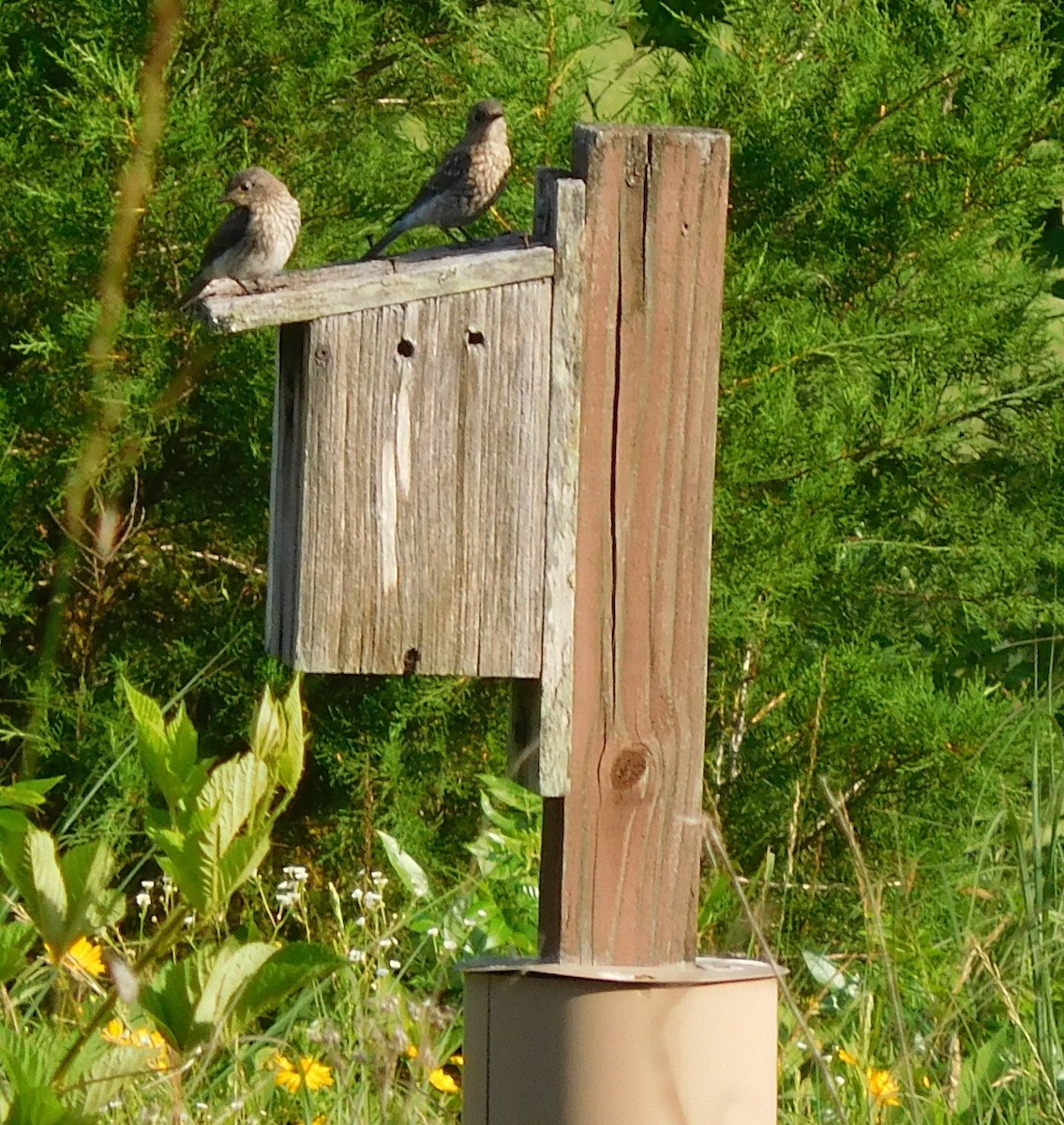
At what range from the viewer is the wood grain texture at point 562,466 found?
6.15ft

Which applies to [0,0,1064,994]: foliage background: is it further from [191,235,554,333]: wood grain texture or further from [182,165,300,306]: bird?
[191,235,554,333]: wood grain texture

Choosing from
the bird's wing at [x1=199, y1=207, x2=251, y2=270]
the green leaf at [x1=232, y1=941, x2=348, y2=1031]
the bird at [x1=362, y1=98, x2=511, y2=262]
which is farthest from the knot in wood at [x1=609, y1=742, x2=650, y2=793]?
the bird's wing at [x1=199, y1=207, x2=251, y2=270]

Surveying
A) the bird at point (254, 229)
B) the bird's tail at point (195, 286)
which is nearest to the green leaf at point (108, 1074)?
the bird at point (254, 229)

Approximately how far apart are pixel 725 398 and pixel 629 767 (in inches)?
93.4

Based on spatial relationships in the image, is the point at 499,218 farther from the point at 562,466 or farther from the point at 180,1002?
the point at 180,1002

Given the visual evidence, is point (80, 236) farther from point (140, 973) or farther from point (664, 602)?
point (140, 973)

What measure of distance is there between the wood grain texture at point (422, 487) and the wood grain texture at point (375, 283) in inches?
0.6

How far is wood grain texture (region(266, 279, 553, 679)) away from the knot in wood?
0.47 feet

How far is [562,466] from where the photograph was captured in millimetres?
1884

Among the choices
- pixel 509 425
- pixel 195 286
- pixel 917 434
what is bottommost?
pixel 509 425

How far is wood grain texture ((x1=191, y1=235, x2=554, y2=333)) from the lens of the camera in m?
1.77

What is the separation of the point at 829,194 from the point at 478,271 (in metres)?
2.68

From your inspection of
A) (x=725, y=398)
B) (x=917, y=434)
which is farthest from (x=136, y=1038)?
(x=917, y=434)

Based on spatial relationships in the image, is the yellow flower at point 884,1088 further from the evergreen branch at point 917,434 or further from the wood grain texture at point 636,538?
the evergreen branch at point 917,434
